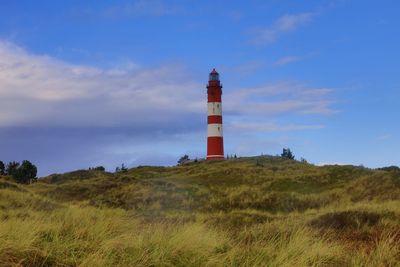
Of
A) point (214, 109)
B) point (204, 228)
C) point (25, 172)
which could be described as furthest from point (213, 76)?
point (204, 228)

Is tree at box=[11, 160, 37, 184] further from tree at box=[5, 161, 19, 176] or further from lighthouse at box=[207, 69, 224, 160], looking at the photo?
lighthouse at box=[207, 69, 224, 160]

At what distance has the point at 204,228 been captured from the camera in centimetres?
984

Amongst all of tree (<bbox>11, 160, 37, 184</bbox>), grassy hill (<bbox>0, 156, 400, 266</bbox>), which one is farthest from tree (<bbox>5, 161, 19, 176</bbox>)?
grassy hill (<bbox>0, 156, 400, 266</bbox>)

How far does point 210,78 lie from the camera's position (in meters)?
61.2

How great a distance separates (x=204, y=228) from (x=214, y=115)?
50.1 meters

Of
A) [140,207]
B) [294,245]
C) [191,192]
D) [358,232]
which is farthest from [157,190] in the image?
[294,245]

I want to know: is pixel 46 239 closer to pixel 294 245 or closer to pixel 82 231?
pixel 82 231

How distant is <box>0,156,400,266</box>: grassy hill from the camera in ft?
20.8

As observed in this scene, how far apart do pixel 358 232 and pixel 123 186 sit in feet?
82.1

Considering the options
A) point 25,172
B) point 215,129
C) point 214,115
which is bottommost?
point 25,172

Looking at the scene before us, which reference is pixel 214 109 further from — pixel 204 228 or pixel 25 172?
pixel 204 228

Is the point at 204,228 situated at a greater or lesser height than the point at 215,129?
lesser

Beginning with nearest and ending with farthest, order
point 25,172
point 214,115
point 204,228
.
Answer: point 204,228 < point 25,172 < point 214,115

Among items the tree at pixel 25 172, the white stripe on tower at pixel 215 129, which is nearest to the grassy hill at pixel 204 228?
the tree at pixel 25 172
